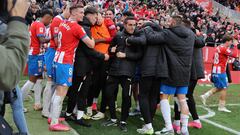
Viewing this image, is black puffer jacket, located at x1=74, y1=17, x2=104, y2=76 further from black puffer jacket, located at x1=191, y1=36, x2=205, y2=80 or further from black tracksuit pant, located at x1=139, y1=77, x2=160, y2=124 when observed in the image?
black puffer jacket, located at x1=191, y1=36, x2=205, y2=80

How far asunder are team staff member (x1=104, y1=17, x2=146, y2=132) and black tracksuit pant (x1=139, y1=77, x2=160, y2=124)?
255 mm

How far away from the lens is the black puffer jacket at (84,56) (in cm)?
583

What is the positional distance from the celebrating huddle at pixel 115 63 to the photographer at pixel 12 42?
363 centimetres

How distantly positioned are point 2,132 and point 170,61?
12.4 ft

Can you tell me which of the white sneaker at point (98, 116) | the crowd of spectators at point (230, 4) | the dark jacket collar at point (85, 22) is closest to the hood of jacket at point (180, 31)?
the dark jacket collar at point (85, 22)

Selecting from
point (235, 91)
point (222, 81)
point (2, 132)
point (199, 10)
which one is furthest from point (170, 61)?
point (199, 10)

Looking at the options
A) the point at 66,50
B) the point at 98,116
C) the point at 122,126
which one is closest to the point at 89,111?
the point at 98,116

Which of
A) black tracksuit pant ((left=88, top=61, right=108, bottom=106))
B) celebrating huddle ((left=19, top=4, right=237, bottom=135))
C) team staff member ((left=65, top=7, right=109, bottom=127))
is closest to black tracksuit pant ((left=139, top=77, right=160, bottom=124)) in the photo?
celebrating huddle ((left=19, top=4, right=237, bottom=135))

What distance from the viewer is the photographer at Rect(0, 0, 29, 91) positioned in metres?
1.58

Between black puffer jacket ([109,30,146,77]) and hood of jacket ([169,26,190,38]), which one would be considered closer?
hood of jacket ([169,26,190,38])

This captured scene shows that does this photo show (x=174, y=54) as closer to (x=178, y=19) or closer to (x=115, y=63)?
(x=178, y=19)

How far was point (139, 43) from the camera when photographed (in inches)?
220

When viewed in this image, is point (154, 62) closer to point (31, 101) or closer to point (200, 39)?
point (200, 39)

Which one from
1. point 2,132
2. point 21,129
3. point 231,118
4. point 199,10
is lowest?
point 231,118
